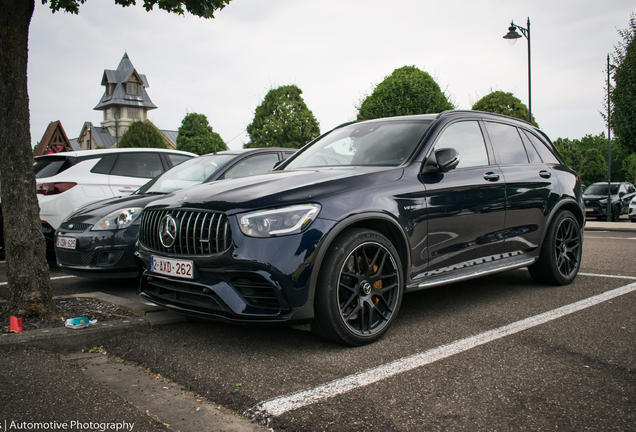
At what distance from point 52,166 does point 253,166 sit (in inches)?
116

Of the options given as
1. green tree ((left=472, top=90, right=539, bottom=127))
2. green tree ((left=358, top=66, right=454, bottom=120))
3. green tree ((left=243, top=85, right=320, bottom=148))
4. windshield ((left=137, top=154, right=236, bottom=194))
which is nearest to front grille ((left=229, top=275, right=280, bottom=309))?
windshield ((left=137, top=154, right=236, bottom=194))

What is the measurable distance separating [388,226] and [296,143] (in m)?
37.4

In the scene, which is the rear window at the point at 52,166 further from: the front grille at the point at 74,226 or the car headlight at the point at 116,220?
the car headlight at the point at 116,220

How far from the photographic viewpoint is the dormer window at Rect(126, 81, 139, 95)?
8719 cm

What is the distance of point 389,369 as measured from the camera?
317 cm

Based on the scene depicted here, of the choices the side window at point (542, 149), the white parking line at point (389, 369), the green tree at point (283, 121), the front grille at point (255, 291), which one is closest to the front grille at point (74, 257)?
the front grille at point (255, 291)

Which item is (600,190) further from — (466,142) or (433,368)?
(433,368)

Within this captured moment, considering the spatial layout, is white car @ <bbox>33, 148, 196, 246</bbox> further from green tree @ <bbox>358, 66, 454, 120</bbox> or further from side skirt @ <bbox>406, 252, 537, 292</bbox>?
green tree @ <bbox>358, 66, 454, 120</bbox>

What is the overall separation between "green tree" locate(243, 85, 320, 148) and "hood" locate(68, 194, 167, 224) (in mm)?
34597

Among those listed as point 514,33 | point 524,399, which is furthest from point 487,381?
point 514,33

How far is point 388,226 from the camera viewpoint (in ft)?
12.6

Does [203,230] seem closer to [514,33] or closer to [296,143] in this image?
[514,33]

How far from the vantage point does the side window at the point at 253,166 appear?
6474mm

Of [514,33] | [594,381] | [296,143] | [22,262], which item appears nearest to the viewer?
[594,381]
